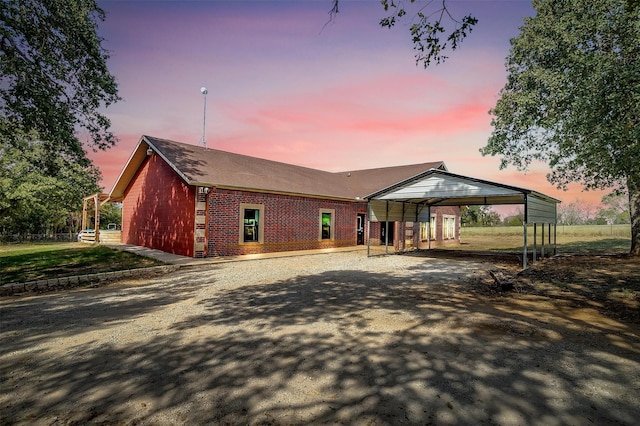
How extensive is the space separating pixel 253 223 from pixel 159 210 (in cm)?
552

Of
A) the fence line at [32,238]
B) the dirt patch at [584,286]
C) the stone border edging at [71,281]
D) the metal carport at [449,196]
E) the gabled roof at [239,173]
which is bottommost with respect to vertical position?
the fence line at [32,238]

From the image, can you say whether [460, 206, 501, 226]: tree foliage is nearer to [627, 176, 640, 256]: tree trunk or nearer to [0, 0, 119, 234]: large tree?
[627, 176, 640, 256]: tree trunk

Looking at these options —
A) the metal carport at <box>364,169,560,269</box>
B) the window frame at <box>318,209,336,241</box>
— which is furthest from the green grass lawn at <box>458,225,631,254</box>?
the window frame at <box>318,209,336,241</box>

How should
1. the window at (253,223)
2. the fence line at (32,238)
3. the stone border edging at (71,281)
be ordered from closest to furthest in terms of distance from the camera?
the stone border edging at (71,281), the window at (253,223), the fence line at (32,238)

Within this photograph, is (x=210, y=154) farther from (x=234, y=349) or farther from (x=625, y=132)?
(x=625, y=132)

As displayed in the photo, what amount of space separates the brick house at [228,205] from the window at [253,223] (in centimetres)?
5

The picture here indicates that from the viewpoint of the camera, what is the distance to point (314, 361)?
430 centimetres

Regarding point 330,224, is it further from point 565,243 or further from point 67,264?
point 565,243

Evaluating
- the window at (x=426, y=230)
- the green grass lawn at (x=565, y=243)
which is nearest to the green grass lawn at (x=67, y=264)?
the window at (x=426, y=230)

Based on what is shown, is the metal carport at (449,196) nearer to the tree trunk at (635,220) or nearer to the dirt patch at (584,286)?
the dirt patch at (584,286)

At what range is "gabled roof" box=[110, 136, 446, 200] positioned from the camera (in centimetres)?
1562

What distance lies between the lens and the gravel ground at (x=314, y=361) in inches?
126

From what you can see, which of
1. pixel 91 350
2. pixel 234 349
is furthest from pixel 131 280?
pixel 234 349

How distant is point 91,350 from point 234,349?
2.17m
